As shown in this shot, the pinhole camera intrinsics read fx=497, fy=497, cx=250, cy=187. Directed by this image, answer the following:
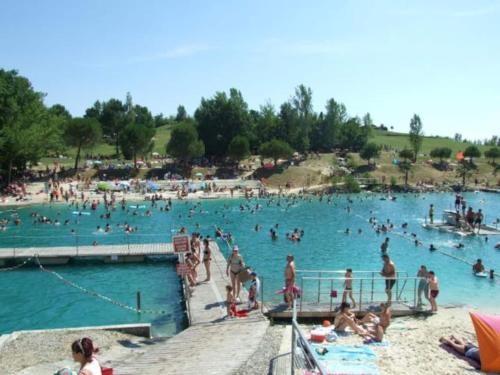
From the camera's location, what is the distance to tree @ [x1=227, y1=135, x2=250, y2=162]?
97000 mm

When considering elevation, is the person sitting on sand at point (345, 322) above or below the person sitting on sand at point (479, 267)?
above

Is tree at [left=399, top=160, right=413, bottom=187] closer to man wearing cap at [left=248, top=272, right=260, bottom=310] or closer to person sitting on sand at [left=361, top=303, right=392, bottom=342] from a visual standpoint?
man wearing cap at [left=248, top=272, right=260, bottom=310]

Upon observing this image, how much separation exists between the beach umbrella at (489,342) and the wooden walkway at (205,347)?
650cm

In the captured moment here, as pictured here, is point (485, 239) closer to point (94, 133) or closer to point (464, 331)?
point (464, 331)

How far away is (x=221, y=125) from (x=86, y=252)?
7469 cm

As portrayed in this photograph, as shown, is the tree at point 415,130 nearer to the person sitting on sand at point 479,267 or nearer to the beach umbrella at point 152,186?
the beach umbrella at point 152,186

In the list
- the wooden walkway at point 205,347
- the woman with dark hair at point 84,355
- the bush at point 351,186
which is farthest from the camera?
the bush at point 351,186

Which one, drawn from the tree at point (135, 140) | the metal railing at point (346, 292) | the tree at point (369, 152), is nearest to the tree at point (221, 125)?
the tree at point (135, 140)

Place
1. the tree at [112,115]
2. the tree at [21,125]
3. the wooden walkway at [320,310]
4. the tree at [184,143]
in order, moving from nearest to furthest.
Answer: the wooden walkway at [320,310], the tree at [21,125], the tree at [184,143], the tree at [112,115]

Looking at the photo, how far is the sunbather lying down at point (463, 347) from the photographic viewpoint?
14955mm

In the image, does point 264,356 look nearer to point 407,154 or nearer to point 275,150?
point 275,150

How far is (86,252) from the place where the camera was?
34.0 meters

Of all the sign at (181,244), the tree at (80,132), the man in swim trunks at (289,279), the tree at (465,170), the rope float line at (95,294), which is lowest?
the rope float line at (95,294)

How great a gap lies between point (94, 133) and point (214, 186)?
27.1 meters
